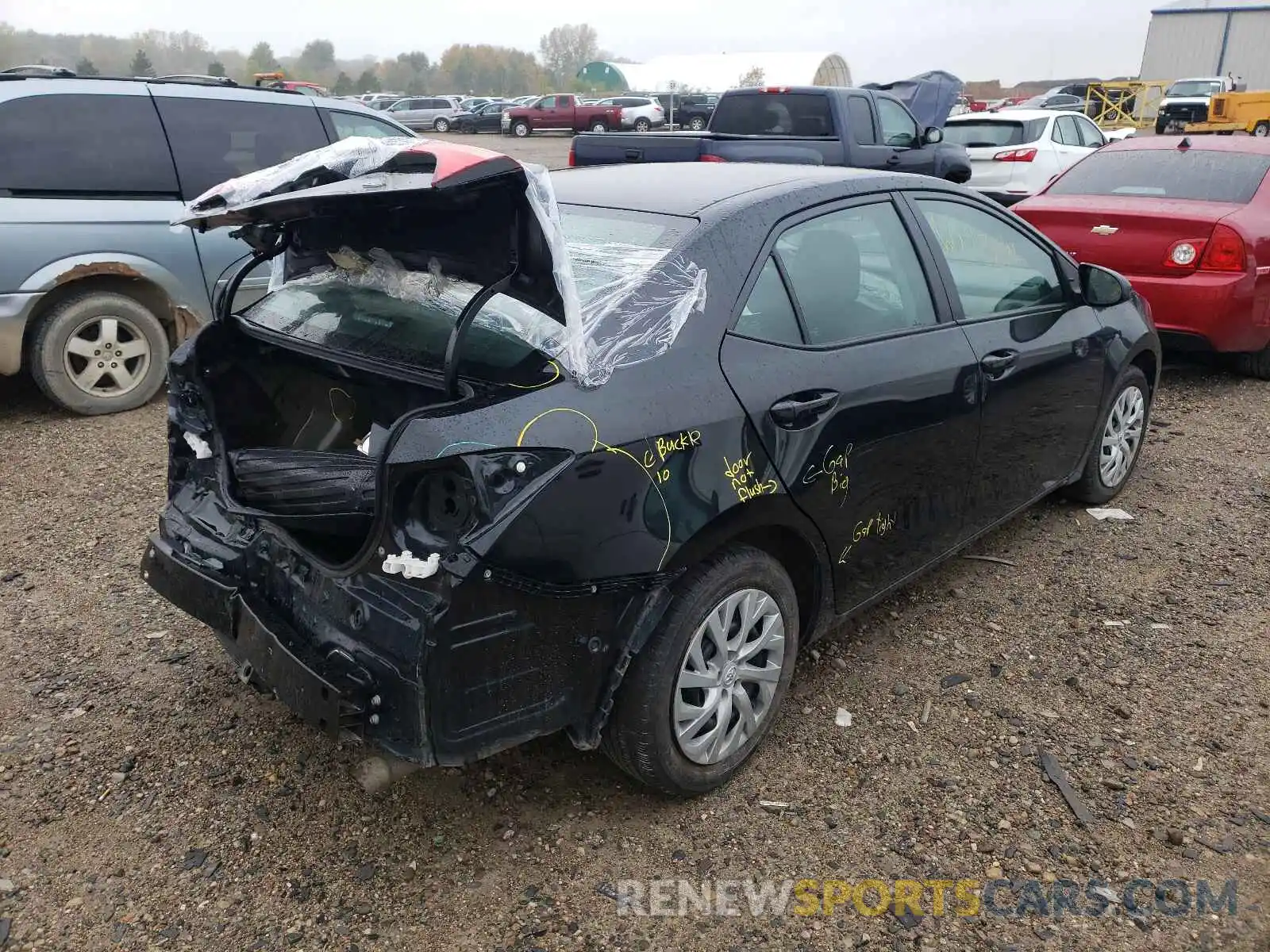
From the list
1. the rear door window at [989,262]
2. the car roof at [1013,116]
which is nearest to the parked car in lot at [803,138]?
the car roof at [1013,116]

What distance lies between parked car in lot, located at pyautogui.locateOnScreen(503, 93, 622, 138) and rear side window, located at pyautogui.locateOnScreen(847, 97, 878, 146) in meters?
28.3

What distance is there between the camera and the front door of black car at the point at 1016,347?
3.51 meters

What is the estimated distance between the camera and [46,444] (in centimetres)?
536

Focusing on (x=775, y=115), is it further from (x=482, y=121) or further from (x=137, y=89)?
(x=482, y=121)

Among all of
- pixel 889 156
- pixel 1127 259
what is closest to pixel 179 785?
pixel 1127 259

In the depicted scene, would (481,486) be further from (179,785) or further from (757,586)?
(179,785)

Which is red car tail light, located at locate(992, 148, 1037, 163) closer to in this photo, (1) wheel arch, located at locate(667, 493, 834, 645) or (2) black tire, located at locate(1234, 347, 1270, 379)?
(2) black tire, located at locate(1234, 347, 1270, 379)

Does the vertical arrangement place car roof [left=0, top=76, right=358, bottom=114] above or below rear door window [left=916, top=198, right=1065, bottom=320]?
above

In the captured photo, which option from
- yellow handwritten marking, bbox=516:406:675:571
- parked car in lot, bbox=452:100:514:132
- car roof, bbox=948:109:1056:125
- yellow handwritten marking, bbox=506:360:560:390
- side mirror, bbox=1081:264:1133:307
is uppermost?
parked car in lot, bbox=452:100:514:132

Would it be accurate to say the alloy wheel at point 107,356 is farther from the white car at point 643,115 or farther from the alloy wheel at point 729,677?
the white car at point 643,115

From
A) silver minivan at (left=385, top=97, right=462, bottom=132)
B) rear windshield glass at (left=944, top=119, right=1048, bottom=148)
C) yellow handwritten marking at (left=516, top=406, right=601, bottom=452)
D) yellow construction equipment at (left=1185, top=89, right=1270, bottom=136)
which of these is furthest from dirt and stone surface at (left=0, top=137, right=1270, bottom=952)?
silver minivan at (left=385, top=97, right=462, bottom=132)

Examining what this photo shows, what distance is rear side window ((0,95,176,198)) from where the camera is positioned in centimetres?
532

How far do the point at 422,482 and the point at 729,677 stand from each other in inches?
41.2

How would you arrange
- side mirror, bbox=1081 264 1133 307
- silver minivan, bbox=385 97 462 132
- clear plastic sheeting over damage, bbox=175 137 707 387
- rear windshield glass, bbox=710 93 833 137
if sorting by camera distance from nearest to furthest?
clear plastic sheeting over damage, bbox=175 137 707 387, side mirror, bbox=1081 264 1133 307, rear windshield glass, bbox=710 93 833 137, silver minivan, bbox=385 97 462 132
